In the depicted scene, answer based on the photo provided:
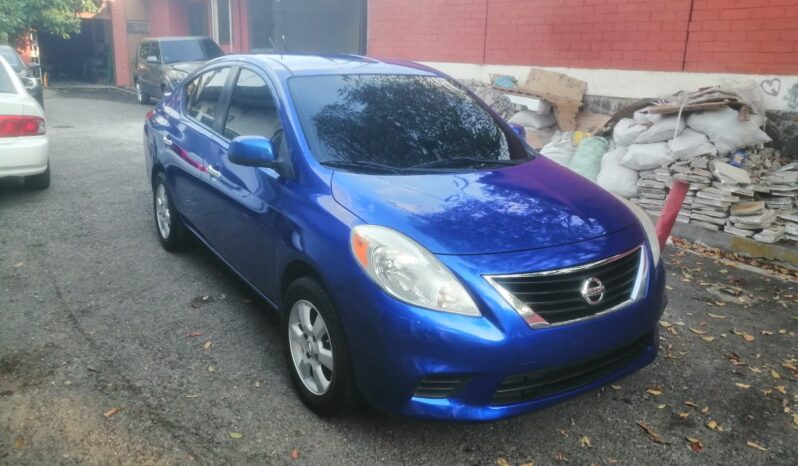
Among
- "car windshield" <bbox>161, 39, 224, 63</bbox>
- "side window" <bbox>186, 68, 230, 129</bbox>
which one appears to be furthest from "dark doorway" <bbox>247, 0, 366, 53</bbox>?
"side window" <bbox>186, 68, 230, 129</bbox>

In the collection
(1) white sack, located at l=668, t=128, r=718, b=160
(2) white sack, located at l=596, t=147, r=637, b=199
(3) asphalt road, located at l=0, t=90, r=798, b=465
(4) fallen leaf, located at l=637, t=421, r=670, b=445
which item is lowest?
(4) fallen leaf, located at l=637, t=421, r=670, b=445

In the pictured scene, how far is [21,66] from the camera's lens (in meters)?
11.9

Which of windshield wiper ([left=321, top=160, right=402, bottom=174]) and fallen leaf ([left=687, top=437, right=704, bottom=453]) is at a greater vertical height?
windshield wiper ([left=321, top=160, right=402, bottom=174])

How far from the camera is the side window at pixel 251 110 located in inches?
144

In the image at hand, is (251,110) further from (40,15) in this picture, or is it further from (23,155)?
(40,15)

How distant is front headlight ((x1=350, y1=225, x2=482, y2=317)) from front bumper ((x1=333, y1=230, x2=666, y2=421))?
41 millimetres

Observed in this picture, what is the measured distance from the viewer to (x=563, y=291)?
263 centimetres

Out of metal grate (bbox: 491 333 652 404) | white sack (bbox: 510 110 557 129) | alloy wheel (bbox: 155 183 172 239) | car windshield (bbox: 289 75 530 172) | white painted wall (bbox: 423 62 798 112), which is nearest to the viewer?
metal grate (bbox: 491 333 652 404)

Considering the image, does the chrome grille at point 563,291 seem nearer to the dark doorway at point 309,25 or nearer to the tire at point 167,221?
the tire at point 167,221

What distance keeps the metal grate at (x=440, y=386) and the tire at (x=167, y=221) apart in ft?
10.4

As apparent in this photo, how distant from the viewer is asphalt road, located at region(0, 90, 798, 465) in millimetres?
2846

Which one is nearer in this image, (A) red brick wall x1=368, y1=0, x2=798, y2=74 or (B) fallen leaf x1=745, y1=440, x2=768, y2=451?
(B) fallen leaf x1=745, y1=440, x2=768, y2=451

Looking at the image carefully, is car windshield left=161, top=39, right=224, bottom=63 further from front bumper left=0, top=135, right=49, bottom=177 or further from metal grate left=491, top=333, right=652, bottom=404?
metal grate left=491, top=333, right=652, bottom=404

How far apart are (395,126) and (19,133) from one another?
4866 millimetres
